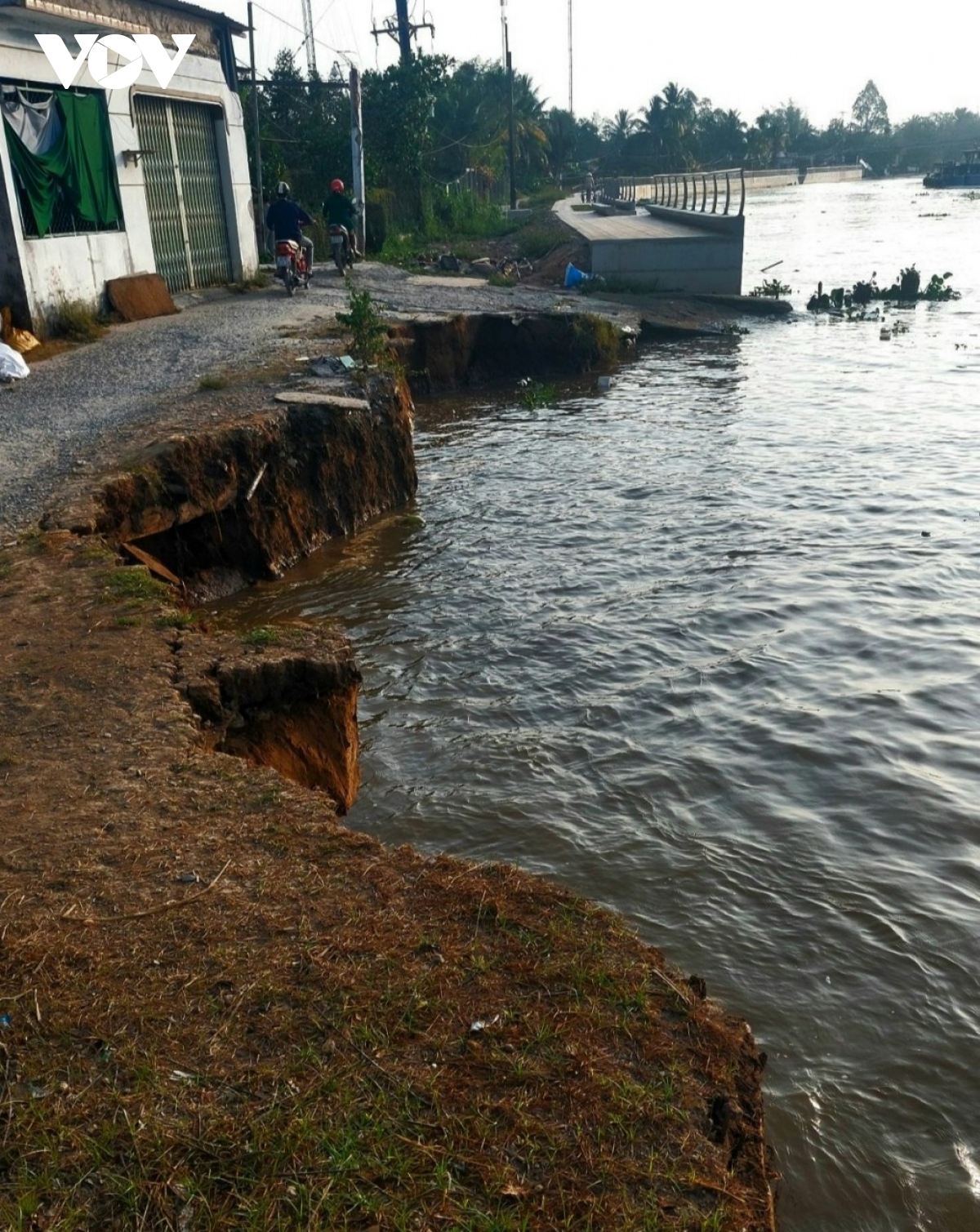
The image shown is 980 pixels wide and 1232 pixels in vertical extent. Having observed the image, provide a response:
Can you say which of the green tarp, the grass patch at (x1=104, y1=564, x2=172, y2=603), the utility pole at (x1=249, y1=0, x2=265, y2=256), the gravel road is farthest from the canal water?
the utility pole at (x1=249, y1=0, x2=265, y2=256)

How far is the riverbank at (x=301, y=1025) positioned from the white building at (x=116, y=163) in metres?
9.61

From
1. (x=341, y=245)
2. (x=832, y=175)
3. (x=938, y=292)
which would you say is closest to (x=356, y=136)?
(x=341, y=245)

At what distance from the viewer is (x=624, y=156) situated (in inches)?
3538

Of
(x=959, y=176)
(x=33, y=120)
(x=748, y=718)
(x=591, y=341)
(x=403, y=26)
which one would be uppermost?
(x=403, y=26)

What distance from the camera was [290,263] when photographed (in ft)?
54.6

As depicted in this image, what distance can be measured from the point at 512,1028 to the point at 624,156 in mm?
96016

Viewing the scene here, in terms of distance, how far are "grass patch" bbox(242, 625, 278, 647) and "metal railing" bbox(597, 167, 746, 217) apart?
1926 cm

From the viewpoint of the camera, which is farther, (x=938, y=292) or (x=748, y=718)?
(x=938, y=292)

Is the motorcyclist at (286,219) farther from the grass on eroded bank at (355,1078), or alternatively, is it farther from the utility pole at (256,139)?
the grass on eroded bank at (355,1078)

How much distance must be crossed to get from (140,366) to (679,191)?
89.9 feet

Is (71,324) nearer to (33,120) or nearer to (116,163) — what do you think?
(33,120)

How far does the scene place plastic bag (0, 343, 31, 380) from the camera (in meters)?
11.1

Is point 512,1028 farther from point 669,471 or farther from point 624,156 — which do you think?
point 624,156

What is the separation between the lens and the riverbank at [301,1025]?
246 cm
